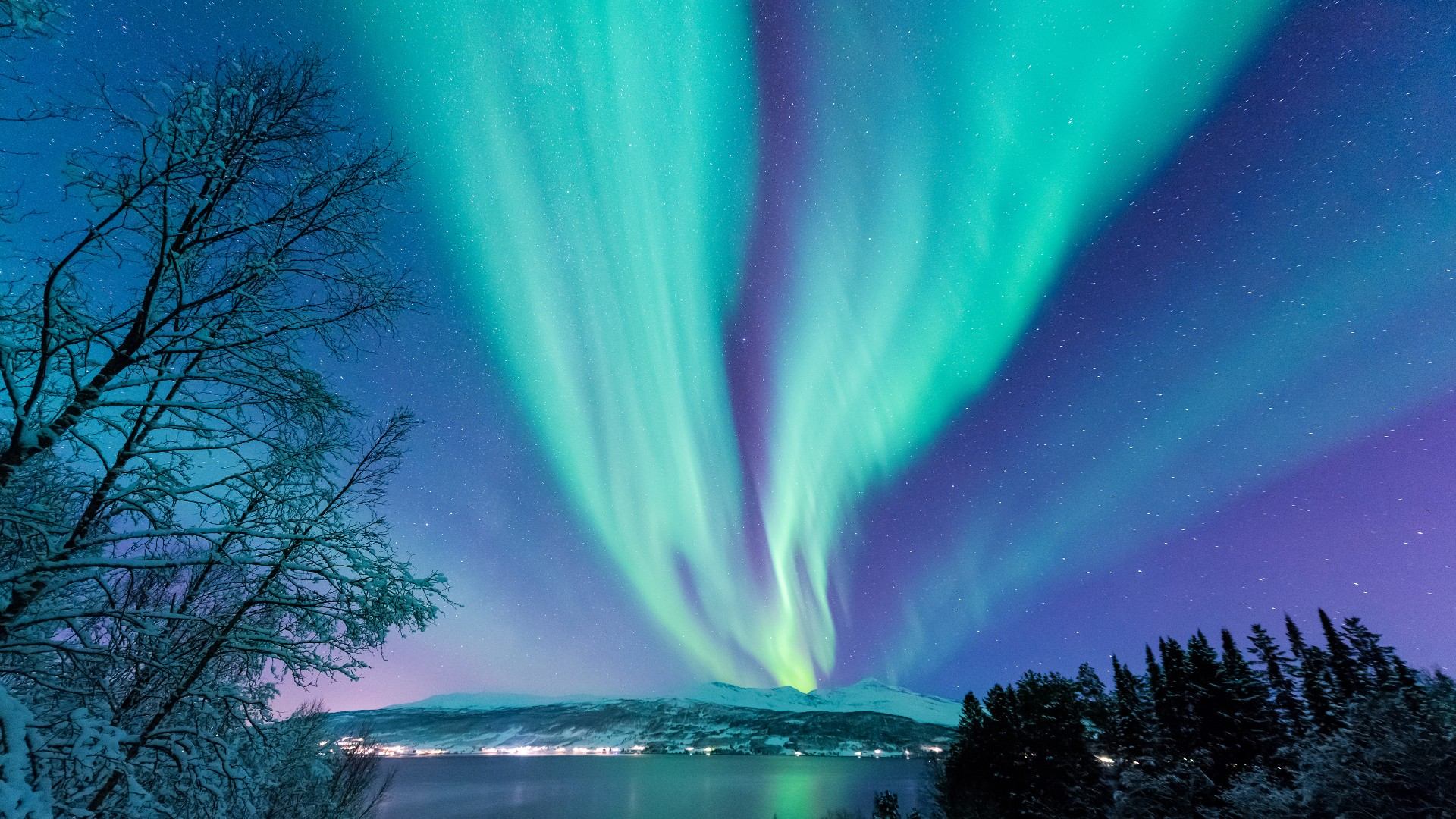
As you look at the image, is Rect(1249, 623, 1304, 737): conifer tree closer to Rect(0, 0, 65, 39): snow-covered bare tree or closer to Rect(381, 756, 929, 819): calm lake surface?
Rect(381, 756, 929, 819): calm lake surface

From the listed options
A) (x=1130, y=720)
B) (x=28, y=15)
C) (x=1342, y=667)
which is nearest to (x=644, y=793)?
(x=1130, y=720)

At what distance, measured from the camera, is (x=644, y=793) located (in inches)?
4412

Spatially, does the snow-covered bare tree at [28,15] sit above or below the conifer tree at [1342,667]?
below

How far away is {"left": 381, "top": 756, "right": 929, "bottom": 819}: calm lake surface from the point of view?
271 ft

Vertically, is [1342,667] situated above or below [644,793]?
above

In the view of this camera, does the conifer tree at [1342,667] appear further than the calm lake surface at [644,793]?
No

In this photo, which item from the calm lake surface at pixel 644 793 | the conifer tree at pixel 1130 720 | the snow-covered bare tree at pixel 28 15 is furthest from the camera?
the calm lake surface at pixel 644 793

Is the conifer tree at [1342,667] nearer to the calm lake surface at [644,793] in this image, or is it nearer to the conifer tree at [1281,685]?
the conifer tree at [1281,685]

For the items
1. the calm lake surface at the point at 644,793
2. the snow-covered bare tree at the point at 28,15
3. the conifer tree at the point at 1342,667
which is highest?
the conifer tree at the point at 1342,667

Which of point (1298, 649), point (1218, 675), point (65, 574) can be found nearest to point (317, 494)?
point (65, 574)

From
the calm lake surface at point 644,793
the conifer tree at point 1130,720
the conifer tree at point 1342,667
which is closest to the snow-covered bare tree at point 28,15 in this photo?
the conifer tree at point 1130,720

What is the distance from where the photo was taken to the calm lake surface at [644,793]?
3250 inches

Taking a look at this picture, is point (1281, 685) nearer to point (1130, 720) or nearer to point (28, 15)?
point (1130, 720)

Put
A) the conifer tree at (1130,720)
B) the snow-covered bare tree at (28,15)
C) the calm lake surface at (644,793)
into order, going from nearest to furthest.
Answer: the snow-covered bare tree at (28,15) < the conifer tree at (1130,720) < the calm lake surface at (644,793)
